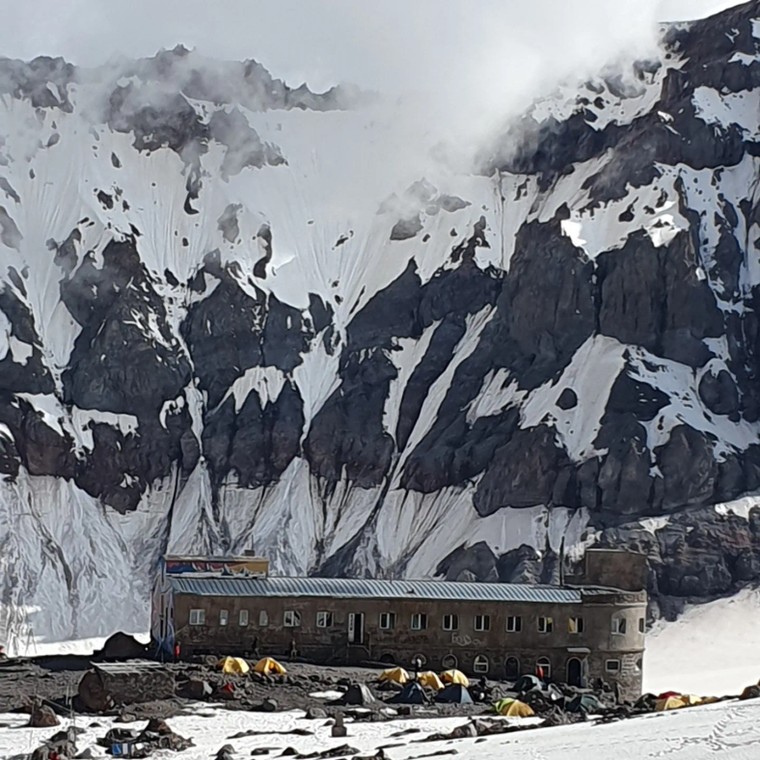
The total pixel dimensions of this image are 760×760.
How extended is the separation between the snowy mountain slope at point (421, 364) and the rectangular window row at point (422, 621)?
43.8 meters

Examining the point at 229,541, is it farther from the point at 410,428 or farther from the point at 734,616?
the point at 734,616

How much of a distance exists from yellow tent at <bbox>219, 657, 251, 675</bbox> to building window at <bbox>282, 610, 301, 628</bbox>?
7755mm

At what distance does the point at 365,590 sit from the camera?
9062 cm

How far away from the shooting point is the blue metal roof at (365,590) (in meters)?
89.0

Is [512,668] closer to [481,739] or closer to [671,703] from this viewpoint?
[671,703]

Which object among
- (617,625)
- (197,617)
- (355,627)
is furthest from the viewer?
(617,625)

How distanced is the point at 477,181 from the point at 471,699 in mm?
123267

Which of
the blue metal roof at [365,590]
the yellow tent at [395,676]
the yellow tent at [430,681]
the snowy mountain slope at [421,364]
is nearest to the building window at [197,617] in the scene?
the blue metal roof at [365,590]

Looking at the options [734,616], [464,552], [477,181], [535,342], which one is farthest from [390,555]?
[477,181]

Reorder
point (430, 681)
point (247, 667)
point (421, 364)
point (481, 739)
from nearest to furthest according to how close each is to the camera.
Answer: point (481, 739) < point (430, 681) < point (247, 667) < point (421, 364)

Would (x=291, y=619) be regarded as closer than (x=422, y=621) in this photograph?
Yes

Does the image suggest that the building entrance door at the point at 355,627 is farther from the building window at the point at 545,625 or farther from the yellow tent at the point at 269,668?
the building window at the point at 545,625

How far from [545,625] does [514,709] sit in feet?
63.6

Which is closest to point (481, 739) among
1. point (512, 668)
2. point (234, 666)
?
point (234, 666)
